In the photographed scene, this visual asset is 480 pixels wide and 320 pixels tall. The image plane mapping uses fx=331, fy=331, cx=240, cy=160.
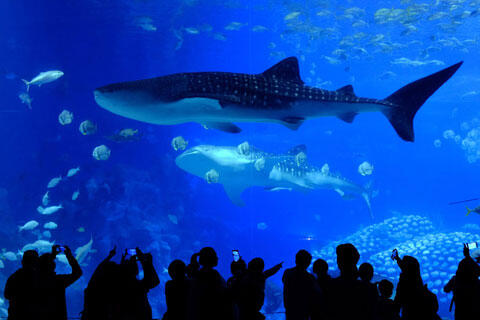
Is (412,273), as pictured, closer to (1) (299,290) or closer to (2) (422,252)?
(1) (299,290)

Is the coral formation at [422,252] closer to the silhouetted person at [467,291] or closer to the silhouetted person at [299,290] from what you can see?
the silhouetted person at [467,291]

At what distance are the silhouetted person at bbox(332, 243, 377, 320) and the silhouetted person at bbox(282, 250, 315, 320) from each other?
0.20 meters

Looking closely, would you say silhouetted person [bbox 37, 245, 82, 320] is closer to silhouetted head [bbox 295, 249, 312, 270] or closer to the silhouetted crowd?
the silhouetted crowd

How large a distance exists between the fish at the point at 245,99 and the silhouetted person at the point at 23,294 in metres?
1.64

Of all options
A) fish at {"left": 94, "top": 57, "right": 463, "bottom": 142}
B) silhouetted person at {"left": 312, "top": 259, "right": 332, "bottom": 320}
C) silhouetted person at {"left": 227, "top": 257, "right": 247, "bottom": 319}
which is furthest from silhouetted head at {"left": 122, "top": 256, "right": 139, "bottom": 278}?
fish at {"left": 94, "top": 57, "right": 463, "bottom": 142}

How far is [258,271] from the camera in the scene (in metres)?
2.31

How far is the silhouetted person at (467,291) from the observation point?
2.16 m

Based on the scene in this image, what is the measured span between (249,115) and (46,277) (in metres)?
2.35

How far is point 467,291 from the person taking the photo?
2.18 metres

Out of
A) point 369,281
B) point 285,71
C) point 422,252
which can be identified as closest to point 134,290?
point 369,281

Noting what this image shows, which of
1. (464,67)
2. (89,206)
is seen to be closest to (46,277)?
(89,206)

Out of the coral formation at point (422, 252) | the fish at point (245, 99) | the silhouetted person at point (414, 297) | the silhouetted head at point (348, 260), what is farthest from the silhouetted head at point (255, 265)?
the coral formation at point (422, 252)

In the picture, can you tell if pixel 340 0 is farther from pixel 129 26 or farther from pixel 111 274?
pixel 111 274

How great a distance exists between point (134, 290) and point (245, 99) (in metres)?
2.12
